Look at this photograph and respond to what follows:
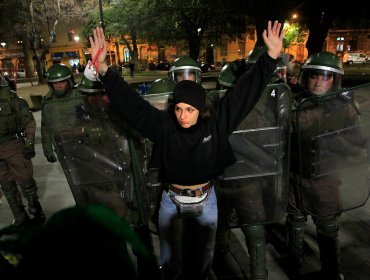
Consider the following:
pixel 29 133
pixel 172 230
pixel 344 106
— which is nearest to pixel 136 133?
pixel 172 230

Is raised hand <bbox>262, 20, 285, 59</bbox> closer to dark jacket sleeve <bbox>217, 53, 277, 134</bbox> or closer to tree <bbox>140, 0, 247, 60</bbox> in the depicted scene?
dark jacket sleeve <bbox>217, 53, 277, 134</bbox>

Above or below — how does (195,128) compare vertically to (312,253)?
above

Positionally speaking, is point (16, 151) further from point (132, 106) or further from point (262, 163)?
point (262, 163)

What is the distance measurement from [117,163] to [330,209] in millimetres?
1751

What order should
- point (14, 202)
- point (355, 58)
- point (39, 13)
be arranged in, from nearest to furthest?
point (14, 202), point (39, 13), point (355, 58)

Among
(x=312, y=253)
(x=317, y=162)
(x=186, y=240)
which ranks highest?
(x=317, y=162)

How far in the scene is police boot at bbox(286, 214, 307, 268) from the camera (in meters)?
3.06

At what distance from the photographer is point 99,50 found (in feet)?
7.94

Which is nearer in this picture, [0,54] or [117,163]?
[117,163]

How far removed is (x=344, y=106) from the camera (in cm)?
257

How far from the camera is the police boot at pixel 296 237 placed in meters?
3.06

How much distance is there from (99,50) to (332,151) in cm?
188

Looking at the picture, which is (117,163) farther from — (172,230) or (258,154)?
(258,154)

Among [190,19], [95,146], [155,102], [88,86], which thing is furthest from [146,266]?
[190,19]
